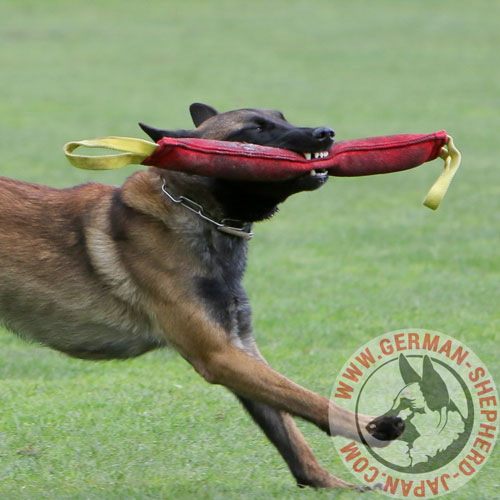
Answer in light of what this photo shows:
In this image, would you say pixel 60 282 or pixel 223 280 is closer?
pixel 223 280

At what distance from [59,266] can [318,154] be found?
1.38 metres

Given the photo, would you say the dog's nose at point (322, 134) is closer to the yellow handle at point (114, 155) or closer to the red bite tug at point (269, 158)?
the red bite tug at point (269, 158)

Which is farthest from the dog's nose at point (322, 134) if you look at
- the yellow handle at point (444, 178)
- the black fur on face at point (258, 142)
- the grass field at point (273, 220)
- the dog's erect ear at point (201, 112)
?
the grass field at point (273, 220)

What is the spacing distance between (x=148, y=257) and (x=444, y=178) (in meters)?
1.49

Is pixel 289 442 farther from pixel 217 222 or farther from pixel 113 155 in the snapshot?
pixel 113 155

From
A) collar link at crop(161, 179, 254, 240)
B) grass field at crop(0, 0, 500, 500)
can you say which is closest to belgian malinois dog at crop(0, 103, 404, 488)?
collar link at crop(161, 179, 254, 240)

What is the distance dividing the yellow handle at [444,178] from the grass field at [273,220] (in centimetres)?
136

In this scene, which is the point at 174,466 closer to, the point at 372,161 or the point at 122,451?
the point at 122,451

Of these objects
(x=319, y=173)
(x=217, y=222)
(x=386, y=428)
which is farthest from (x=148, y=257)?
(x=386, y=428)

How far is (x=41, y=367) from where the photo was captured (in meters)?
7.38

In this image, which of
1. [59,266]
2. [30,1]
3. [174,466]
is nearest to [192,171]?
[59,266]

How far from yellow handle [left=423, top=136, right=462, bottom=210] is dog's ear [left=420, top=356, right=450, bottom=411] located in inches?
54.7

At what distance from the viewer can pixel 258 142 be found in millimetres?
5219

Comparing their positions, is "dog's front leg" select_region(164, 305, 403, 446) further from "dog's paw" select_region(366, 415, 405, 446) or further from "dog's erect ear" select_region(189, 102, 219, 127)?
"dog's erect ear" select_region(189, 102, 219, 127)
